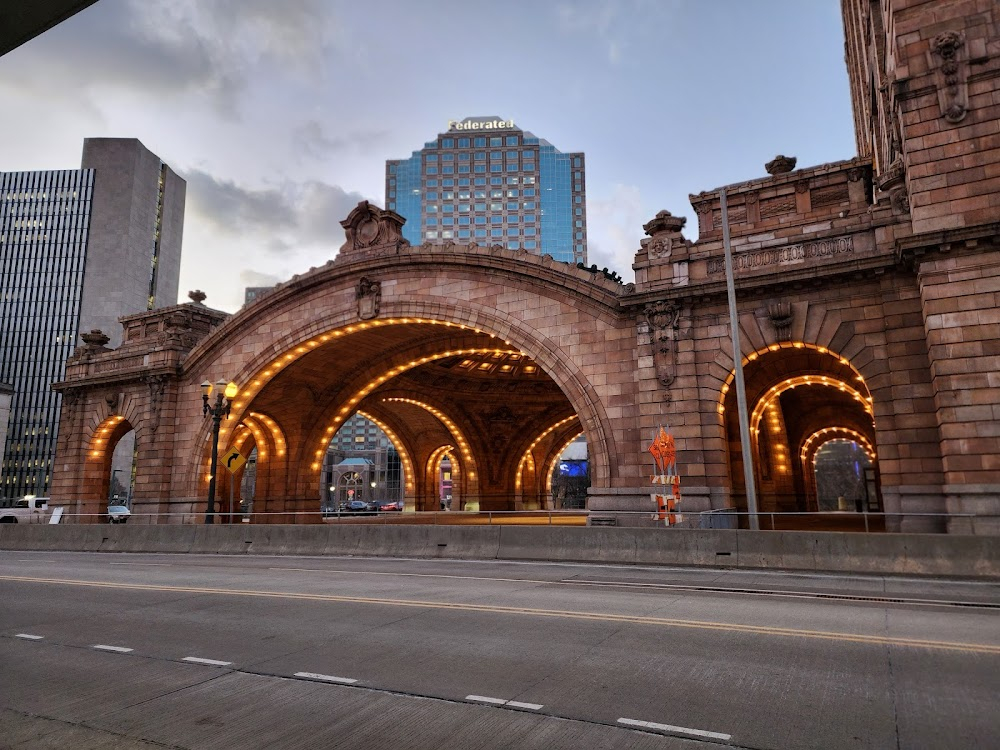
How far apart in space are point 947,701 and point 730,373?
18418 millimetres

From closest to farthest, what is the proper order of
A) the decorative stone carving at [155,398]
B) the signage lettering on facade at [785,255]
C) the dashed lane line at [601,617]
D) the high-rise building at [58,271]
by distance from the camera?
the dashed lane line at [601,617], the signage lettering on facade at [785,255], the decorative stone carving at [155,398], the high-rise building at [58,271]

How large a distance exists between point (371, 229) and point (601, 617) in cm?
2660

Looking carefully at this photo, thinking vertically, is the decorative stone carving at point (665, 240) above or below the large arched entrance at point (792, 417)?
above

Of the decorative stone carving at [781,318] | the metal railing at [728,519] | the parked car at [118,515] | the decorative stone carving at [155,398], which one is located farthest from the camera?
the decorative stone carving at [155,398]

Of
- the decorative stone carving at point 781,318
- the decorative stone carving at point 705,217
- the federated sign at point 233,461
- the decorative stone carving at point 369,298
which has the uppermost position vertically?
the decorative stone carving at point 705,217

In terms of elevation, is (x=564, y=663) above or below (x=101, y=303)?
below

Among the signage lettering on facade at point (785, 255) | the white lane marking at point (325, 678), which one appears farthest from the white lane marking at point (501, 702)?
the signage lettering on facade at point (785, 255)

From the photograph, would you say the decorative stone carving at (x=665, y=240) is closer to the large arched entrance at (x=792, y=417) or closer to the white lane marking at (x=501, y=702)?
the large arched entrance at (x=792, y=417)

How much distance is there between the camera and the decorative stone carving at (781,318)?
2209 cm

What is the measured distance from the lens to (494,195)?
13675 cm

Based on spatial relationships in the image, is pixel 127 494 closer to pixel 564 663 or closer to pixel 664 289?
pixel 664 289

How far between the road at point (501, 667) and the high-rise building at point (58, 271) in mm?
128818

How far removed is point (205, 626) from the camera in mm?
8586

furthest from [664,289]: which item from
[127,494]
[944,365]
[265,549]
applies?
[127,494]
